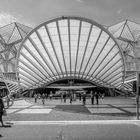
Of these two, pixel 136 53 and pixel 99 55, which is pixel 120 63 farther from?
pixel 136 53

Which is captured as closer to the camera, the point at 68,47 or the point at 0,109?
the point at 0,109

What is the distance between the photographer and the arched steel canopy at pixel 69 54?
109 feet

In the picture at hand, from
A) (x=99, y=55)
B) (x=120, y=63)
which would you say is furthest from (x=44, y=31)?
(x=120, y=63)

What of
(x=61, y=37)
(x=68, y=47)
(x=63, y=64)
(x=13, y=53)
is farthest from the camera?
(x=13, y=53)

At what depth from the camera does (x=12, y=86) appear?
5575 centimetres

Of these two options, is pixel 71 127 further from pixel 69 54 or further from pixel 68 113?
pixel 69 54

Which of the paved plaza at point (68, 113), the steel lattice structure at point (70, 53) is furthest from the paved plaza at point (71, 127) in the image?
the steel lattice structure at point (70, 53)

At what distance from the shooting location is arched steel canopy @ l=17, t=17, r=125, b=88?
109 ft

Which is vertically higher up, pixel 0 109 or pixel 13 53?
pixel 13 53

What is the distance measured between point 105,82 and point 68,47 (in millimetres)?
17292

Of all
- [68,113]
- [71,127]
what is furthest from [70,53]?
[71,127]

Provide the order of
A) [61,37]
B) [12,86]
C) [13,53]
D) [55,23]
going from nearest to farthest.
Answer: [55,23] < [61,37] < [12,86] < [13,53]

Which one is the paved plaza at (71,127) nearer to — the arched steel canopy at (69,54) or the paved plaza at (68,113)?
the paved plaza at (68,113)

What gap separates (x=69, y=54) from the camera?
140ft
